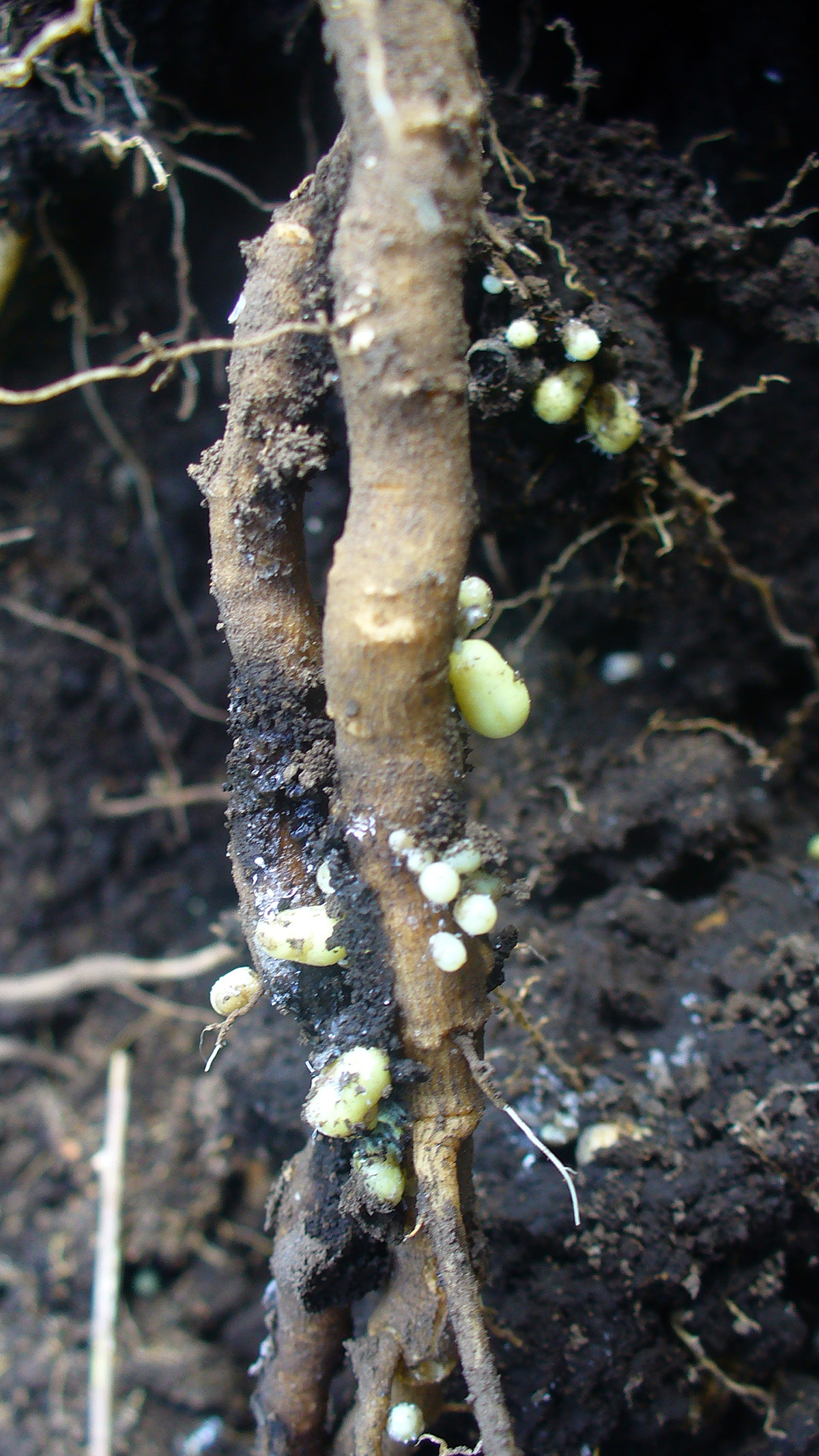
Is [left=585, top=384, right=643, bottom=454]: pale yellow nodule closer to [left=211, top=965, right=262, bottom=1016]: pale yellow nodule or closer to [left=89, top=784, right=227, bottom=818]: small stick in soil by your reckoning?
[left=211, top=965, right=262, bottom=1016]: pale yellow nodule

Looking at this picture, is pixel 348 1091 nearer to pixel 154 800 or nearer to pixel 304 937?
pixel 304 937

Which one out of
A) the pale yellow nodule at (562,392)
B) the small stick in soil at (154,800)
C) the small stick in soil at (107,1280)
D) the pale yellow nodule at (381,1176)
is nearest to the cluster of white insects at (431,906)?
the pale yellow nodule at (381,1176)

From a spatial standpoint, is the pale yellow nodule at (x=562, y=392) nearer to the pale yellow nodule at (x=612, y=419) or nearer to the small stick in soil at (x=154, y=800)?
the pale yellow nodule at (x=612, y=419)

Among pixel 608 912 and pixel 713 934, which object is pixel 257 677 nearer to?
pixel 608 912

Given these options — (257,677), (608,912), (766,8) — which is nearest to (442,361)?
(257,677)

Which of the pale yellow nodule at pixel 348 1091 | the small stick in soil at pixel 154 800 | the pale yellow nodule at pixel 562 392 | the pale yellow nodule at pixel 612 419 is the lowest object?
the small stick in soil at pixel 154 800

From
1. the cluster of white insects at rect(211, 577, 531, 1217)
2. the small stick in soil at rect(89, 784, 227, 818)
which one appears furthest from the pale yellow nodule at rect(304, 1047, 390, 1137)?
the small stick in soil at rect(89, 784, 227, 818)
